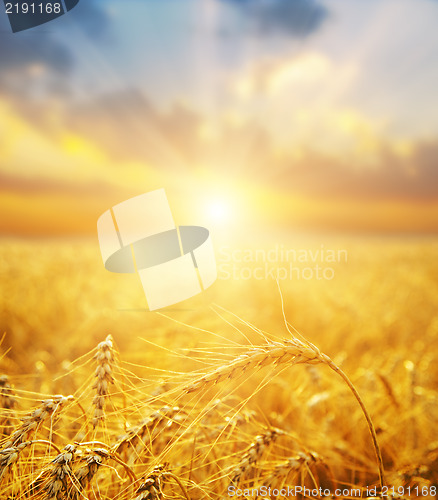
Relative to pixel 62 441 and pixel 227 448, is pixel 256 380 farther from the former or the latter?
pixel 62 441

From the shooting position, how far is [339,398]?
145 centimetres

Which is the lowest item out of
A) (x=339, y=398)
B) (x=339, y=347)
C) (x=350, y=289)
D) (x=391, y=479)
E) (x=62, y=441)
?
(x=350, y=289)

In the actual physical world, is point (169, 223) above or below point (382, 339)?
above

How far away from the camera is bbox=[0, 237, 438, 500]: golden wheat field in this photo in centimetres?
65

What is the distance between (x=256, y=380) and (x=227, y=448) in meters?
0.69

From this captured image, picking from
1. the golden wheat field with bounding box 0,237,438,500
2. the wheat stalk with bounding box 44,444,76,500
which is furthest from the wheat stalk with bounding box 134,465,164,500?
the wheat stalk with bounding box 44,444,76,500

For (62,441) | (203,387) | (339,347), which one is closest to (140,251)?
(62,441)

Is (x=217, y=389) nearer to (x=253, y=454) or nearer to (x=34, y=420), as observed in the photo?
(x=253, y=454)

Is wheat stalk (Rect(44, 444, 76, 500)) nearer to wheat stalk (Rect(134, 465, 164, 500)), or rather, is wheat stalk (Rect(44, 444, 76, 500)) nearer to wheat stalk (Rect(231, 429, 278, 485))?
wheat stalk (Rect(134, 465, 164, 500))

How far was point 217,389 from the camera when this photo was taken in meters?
1.41

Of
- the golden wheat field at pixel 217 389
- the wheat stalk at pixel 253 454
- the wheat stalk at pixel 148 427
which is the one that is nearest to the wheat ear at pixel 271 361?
the golden wheat field at pixel 217 389

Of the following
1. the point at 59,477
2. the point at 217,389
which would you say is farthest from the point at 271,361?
the point at 217,389

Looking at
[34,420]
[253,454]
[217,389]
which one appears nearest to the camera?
[34,420]

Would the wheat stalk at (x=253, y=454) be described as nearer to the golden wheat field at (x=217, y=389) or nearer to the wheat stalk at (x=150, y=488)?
the golden wheat field at (x=217, y=389)
